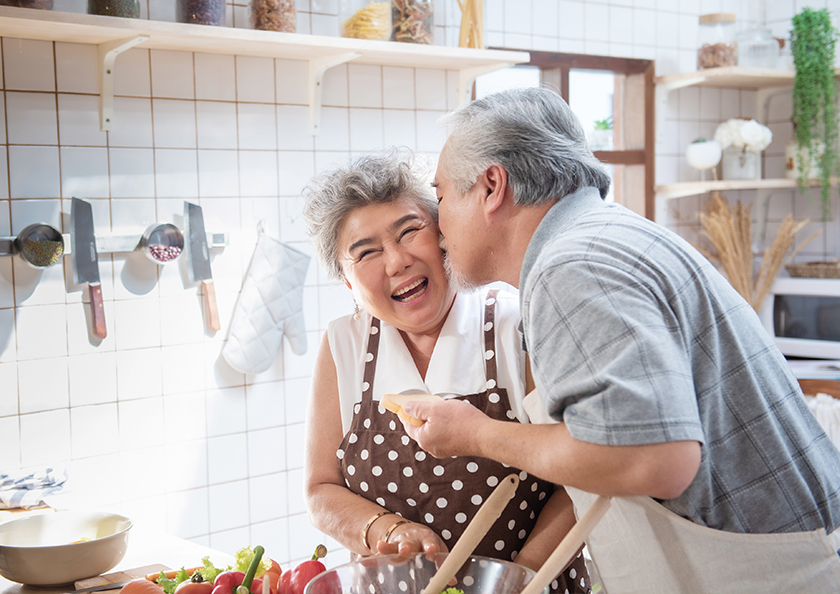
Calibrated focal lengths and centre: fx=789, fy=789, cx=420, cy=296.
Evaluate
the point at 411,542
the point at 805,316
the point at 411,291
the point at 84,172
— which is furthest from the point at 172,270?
the point at 805,316

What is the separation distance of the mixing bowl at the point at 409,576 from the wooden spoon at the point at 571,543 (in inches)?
5.3

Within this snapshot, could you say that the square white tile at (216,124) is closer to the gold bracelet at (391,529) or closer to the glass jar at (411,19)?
the glass jar at (411,19)

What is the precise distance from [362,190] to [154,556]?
85 centimetres

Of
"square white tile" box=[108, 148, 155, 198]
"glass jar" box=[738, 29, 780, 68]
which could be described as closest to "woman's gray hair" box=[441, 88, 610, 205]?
"square white tile" box=[108, 148, 155, 198]

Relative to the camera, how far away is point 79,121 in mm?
2158

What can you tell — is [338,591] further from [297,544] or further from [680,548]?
[297,544]

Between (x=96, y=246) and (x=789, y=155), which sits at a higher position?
(x=789, y=155)

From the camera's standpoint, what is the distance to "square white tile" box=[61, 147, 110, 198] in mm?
2143

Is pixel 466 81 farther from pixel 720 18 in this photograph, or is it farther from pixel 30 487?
pixel 30 487

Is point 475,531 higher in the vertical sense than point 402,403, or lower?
lower

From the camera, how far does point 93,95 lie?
2170 millimetres

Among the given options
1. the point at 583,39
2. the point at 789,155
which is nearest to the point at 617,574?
the point at 583,39

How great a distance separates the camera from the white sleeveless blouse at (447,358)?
4.65 feet

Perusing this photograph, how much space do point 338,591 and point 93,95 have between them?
165cm
